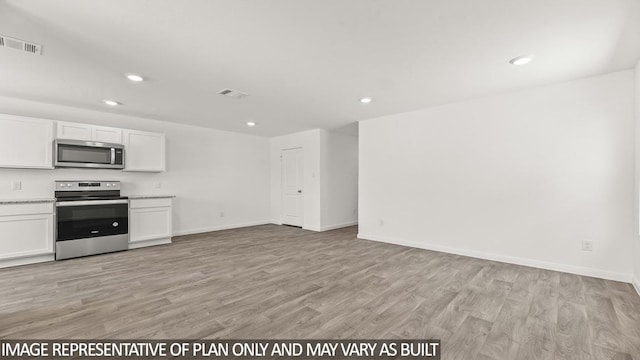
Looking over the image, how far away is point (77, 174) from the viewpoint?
4.39 metres

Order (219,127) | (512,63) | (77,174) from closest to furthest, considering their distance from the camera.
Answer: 1. (512,63)
2. (77,174)
3. (219,127)

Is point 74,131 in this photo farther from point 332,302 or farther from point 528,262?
point 528,262

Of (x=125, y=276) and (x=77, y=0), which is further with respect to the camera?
(x=125, y=276)

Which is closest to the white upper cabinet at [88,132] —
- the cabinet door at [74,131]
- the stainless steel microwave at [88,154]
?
the cabinet door at [74,131]

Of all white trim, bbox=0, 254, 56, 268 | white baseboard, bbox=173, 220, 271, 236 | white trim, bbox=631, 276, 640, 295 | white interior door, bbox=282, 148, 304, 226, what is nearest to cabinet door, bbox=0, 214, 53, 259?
white trim, bbox=0, 254, 56, 268

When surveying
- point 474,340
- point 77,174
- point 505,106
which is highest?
point 505,106

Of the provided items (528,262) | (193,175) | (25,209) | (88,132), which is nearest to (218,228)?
(193,175)

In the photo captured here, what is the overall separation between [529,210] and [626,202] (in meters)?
0.87

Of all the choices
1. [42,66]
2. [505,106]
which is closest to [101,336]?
[42,66]

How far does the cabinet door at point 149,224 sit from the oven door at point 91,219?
0.46 ft

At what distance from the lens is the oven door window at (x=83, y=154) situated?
400cm

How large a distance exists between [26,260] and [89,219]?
0.85m

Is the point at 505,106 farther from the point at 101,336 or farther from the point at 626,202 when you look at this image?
the point at 101,336

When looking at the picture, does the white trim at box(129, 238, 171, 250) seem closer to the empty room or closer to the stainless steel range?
the empty room
